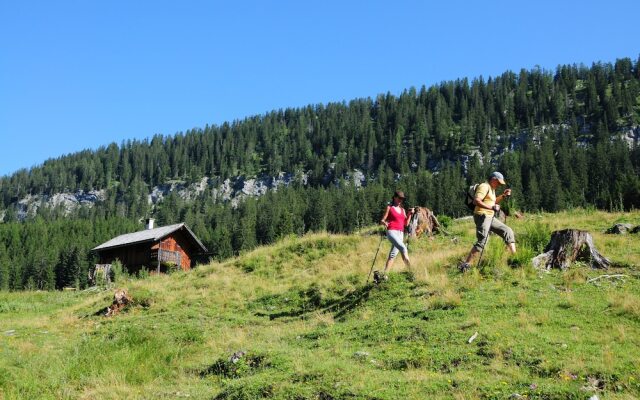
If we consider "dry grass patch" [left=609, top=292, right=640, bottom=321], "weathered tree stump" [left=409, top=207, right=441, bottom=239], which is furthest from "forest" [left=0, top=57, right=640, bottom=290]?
"dry grass patch" [left=609, top=292, right=640, bottom=321]

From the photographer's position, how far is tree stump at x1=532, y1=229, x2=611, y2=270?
1125 centimetres

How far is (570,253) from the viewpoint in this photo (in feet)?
37.1

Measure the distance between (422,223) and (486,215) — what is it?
10253 mm

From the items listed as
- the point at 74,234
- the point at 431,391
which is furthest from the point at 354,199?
the point at 431,391

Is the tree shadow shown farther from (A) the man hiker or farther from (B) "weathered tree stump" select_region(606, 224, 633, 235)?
(B) "weathered tree stump" select_region(606, 224, 633, 235)

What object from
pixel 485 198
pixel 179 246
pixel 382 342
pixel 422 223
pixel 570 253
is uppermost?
pixel 485 198

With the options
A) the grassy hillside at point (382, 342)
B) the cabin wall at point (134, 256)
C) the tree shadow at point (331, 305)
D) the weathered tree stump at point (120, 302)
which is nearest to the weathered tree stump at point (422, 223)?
the grassy hillside at point (382, 342)

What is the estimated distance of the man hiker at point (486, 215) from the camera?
11.2 m

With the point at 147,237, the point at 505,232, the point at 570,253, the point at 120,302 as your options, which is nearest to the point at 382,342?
the point at 505,232

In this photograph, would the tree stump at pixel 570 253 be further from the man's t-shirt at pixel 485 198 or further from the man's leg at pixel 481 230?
the man's t-shirt at pixel 485 198

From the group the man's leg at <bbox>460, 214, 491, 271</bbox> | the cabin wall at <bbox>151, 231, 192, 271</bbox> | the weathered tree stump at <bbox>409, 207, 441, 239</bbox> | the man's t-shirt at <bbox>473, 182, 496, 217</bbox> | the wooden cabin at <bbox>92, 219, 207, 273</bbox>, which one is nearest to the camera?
the man's leg at <bbox>460, 214, 491, 271</bbox>

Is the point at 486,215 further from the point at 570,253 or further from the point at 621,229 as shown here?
the point at 621,229

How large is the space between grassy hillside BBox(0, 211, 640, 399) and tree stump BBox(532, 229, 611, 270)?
0.38 metres

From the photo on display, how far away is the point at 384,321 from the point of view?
31.5 feet
